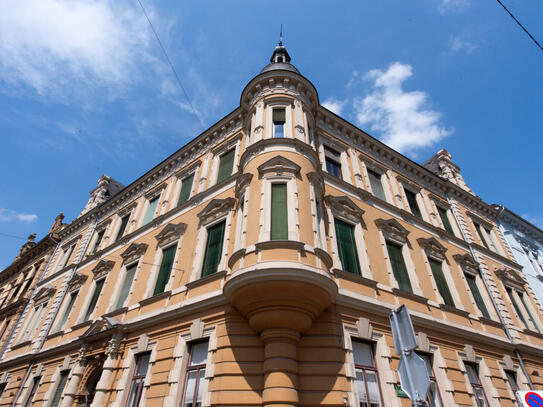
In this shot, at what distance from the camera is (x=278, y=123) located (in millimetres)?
14070

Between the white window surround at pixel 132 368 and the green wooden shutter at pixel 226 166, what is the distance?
733cm

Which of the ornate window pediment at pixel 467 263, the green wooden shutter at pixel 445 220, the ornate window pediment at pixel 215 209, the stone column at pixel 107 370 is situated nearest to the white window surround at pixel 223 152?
the ornate window pediment at pixel 215 209

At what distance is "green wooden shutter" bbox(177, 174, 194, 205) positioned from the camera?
16.8 metres

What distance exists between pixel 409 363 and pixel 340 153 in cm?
1323

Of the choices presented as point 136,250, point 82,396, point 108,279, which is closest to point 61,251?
point 108,279

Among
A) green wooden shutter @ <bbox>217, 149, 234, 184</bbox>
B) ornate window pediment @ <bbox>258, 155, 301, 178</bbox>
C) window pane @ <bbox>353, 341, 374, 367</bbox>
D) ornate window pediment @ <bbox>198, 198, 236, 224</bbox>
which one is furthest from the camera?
green wooden shutter @ <bbox>217, 149, 234, 184</bbox>

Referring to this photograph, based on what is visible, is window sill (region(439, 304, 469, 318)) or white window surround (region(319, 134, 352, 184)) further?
white window surround (region(319, 134, 352, 184))

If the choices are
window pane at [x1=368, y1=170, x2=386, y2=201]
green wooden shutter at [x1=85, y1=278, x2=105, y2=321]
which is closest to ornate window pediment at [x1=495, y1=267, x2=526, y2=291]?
window pane at [x1=368, y1=170, x2=386, y2=201]

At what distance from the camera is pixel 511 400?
12.6m

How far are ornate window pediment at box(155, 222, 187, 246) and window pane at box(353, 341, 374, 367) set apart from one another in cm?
857

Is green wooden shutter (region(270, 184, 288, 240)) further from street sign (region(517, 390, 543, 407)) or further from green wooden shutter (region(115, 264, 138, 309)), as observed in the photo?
green wooden shutter (region(115, 264, 138, 309))

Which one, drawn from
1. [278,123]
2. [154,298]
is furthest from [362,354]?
[278,123]

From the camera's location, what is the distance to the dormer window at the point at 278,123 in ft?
44.9

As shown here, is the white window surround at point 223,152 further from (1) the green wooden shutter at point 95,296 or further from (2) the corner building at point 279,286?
(1) the green wooden shutter at point 95,296
